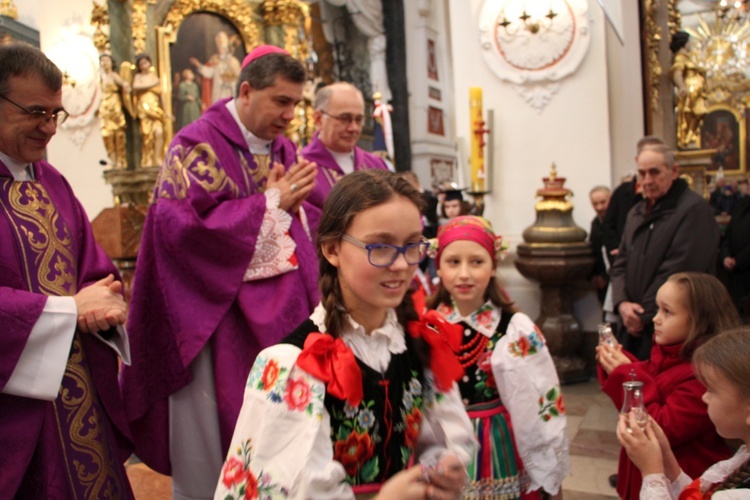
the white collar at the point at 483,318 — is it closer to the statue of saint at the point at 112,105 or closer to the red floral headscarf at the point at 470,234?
the red floral headscarf at the point at 470,234

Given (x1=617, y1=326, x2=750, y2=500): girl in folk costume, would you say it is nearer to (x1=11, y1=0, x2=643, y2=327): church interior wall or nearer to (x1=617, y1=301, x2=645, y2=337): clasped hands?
(x1=617, y1=301, x2=645, y2=337): clasped hands

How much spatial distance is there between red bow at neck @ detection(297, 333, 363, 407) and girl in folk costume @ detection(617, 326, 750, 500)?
34.7 inches

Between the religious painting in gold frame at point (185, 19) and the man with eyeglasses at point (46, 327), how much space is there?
678 centimetres

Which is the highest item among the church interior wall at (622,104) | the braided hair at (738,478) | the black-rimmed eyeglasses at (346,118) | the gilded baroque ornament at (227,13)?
the gilded baroque ornament at (227,13)

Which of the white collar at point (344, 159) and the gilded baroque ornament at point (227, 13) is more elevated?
the gilded baroque ornament at point (227, 13)

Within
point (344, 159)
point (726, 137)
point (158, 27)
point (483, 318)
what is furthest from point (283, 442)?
point (726, 137)

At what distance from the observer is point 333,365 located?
4.44 ft

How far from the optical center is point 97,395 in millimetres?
2018

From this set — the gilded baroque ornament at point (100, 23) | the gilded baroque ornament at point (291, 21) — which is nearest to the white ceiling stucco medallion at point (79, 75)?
the gilded baroque ornament at point (100, 23)

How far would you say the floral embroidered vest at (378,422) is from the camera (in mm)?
1382

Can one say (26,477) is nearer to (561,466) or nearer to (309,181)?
(309,181)

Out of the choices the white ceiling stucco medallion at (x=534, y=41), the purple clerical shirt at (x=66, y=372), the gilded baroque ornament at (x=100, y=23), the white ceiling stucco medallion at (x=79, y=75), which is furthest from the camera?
the white ceiling stucco medallion at (x=79, y=75)

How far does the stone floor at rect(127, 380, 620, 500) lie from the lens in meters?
3.40

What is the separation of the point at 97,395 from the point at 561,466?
58.4 inches
